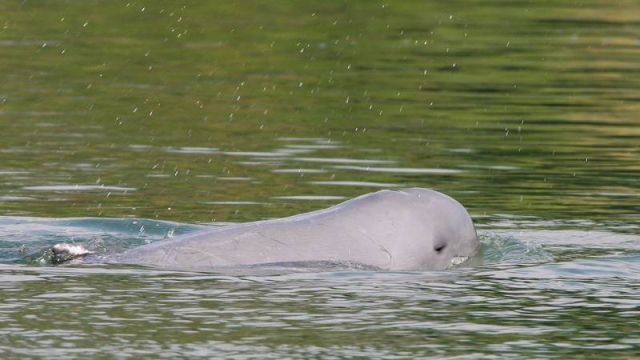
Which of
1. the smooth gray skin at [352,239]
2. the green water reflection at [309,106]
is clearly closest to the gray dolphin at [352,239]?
the smooth gray skin at [352,239]

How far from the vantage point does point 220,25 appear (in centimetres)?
2947

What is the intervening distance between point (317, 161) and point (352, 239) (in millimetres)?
5938

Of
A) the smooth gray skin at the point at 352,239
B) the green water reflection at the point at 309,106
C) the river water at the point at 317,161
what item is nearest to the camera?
the river water at the point at 317,161

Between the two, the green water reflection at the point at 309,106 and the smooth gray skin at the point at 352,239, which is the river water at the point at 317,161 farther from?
the smooth gray skin at the point at 352,239

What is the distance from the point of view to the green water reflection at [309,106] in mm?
15289

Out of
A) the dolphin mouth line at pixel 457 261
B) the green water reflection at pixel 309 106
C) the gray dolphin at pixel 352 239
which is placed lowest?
the dolphin mouth line at pixel 457 261

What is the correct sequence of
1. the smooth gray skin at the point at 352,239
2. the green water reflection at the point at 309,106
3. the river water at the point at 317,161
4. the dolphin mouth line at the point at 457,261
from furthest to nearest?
the green water reflection at the point at 309,106 → the dolphin mouth line at the point at 457,261 → the smooth gray skin at the point at 352,239 → the river water at the point at 317,161

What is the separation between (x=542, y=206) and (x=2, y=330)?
6578mm

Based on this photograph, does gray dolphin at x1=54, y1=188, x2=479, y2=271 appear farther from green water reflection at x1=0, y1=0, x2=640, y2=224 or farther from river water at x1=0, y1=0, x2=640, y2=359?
green water reflection at x1=0, y1=0, x2=640, y2=224

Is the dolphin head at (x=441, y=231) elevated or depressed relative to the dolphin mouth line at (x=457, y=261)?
elevated

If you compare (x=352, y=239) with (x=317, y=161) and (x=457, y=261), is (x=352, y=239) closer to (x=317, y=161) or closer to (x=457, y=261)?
(x=457, y=261)

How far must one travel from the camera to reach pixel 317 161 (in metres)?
16.9

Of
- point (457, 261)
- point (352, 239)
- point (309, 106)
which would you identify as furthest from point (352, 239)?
point (309, 106)

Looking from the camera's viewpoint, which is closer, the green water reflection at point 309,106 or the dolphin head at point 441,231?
the dolphin head at point 441,231
